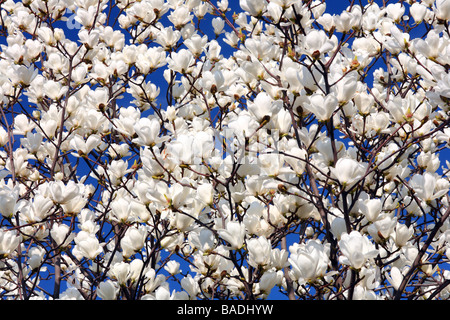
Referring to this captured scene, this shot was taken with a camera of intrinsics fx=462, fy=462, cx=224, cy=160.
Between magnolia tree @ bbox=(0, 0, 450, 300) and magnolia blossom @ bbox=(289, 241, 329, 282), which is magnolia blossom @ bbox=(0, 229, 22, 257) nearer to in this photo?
magnolia tree @ bbox=(0, 0, 450, 300)

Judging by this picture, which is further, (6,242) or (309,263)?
(6,242)

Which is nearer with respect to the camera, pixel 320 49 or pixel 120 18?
pixel 320 49

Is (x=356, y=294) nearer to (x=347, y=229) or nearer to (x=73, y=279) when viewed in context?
(x=347, y=229)

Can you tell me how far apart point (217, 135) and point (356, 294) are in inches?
40.8

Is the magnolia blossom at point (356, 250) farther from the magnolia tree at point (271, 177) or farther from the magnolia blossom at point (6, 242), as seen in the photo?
the magnolia blossom at point (6, 242)

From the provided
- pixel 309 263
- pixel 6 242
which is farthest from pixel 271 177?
pixel 6 242

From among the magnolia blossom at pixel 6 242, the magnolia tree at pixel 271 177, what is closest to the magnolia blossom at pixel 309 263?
the magnolia tree at pixel 271 177

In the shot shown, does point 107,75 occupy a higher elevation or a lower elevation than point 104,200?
higher

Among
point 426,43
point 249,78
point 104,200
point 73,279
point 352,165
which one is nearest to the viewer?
point 352,165

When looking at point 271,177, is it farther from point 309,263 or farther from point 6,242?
point 6,242

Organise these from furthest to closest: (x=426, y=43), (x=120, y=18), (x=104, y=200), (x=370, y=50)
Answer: (x=120, y=18)
(x=104, y=200)
(x=370, y=50)
(x=426, y=43)
